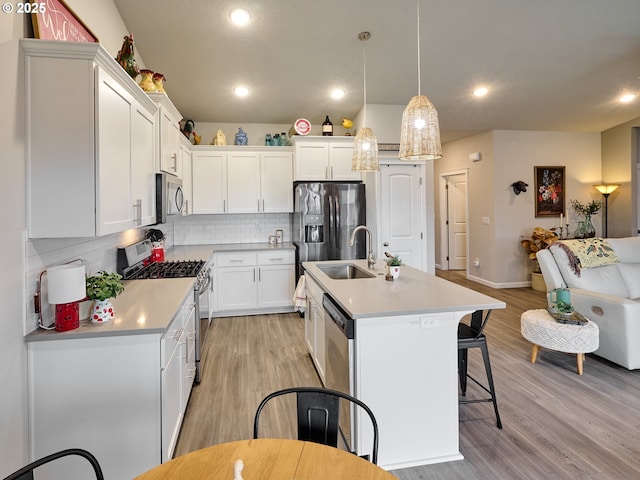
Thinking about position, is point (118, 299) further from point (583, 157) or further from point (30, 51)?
point (583, 157)

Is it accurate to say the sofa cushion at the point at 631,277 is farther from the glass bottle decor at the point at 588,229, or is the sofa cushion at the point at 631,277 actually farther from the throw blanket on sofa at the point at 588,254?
the glass bottle decor at the point at 588,229

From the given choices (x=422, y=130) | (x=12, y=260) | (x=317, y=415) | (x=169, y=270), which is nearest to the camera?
(x=317, y=415)

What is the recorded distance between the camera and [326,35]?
3.44 metres

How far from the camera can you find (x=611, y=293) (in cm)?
358

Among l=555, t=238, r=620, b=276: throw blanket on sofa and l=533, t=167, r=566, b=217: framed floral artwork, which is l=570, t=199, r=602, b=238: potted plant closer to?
l=533, t=167, r=566, b=217: framed floral artwork

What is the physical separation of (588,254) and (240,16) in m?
3.97

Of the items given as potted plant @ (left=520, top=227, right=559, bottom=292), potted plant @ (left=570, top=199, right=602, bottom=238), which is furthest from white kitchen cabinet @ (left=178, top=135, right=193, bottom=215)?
potted plant @ (left=570, top=199, right=602, bottom=238)

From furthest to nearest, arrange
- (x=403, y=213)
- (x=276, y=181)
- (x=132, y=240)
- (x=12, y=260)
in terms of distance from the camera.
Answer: (x=276, y=181) → (x=403, y=213) → (x=132, y=240) → (x=12, y=260)

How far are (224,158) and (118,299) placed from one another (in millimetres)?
3072

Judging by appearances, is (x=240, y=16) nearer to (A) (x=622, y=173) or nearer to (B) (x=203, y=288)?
(B) (x=203, y=288)

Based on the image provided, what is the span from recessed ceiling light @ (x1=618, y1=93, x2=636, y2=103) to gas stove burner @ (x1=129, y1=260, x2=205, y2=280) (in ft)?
20.0

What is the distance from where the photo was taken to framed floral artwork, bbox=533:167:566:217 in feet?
20.6

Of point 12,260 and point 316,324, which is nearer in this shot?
point 12,260

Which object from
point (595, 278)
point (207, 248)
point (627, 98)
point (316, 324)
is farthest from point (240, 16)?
point (627, 98)
